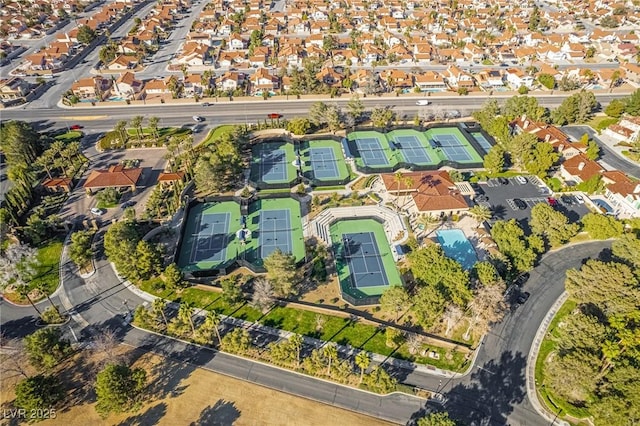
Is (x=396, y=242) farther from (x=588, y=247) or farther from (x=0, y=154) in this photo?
(x=0, y=154)

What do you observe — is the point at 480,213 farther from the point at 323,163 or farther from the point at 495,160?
the point at 323,163

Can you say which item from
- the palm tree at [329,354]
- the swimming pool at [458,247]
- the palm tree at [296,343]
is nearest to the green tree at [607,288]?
the swimming pool at [458,247]

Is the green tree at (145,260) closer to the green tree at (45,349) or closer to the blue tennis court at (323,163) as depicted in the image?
the green tree at (45,349)

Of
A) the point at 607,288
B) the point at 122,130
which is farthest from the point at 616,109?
the point at 122,130

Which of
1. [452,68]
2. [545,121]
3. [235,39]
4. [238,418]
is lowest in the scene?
[238,418]

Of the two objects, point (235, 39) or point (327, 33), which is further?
point (327, 33)

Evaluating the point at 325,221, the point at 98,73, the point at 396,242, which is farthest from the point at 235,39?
the point at 396,242
